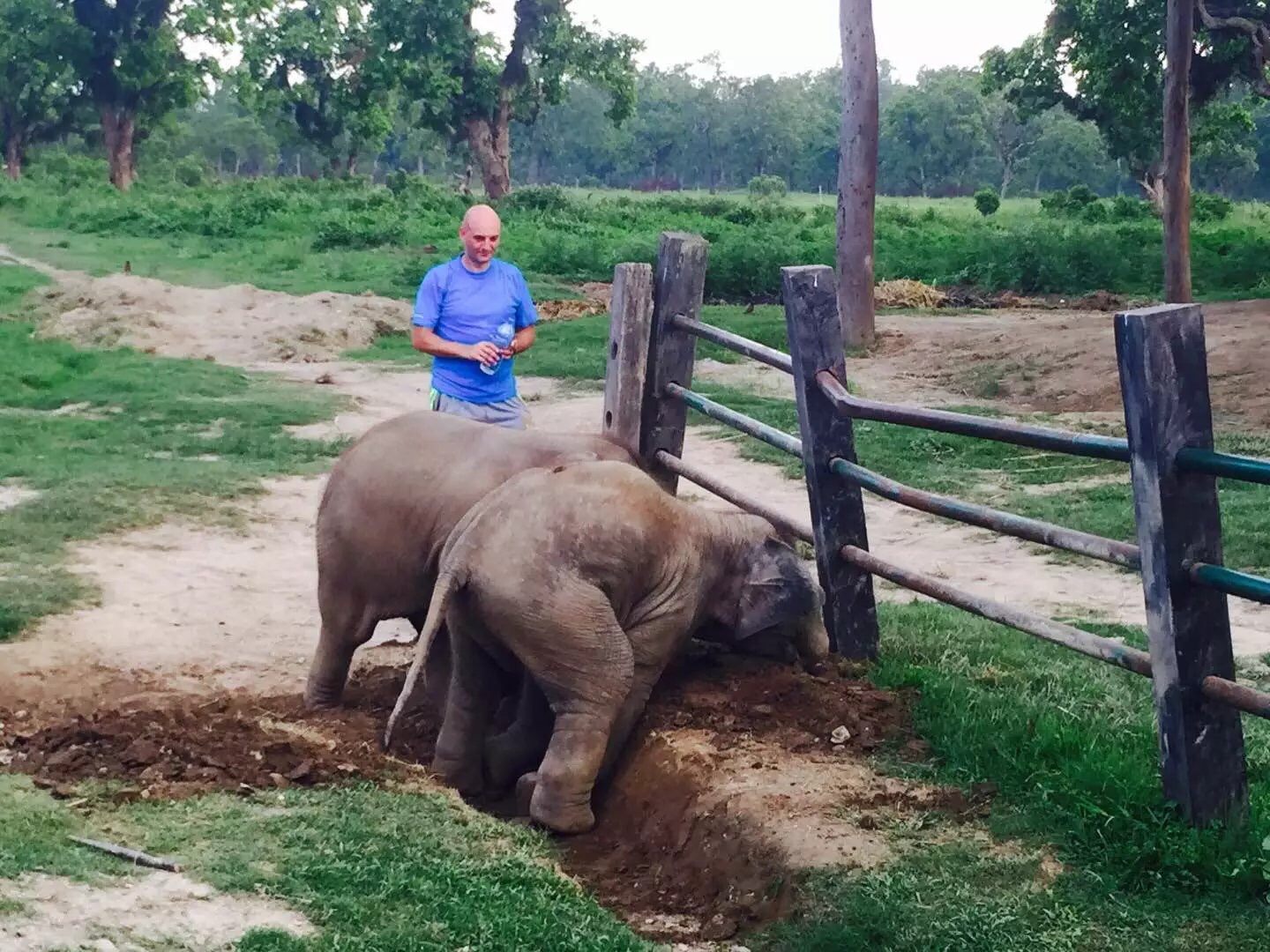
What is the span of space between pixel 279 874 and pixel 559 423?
29.3ft

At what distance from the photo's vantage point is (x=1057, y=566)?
7.98m

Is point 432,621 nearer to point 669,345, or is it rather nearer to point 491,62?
point 669,345

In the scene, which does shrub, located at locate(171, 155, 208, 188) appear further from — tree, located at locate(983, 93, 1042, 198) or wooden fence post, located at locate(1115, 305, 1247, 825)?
wooden fence post, located at locate(1115, 305, 1247, 825)

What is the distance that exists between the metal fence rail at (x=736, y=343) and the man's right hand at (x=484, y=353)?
907mm

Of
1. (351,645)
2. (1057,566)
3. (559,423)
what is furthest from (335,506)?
(559,423)

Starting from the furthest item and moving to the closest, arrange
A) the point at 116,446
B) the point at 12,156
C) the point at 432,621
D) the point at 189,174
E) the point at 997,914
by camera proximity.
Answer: the point at 189,174 < the point at 12,156 < the point at 116,446 < the point at 432,621 < the point at 997,914

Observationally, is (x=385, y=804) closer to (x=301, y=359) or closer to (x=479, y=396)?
(x=479, y=396)

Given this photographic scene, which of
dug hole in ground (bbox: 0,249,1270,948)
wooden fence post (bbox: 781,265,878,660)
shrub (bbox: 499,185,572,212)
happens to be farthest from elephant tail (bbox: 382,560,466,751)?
shrub (bbox: 499,185,572,212)

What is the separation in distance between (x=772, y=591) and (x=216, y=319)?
1422 cm

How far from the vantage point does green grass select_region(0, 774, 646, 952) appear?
11.8 feet

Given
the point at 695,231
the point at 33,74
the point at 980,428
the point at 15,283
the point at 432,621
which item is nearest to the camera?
the point at 432,621

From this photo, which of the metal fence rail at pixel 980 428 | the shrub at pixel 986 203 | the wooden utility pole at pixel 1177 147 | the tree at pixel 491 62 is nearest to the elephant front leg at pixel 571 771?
the metal fence rail at pixel 980 428

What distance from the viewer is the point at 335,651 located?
223 inches

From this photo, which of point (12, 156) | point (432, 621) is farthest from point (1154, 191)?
point (432, 621)
